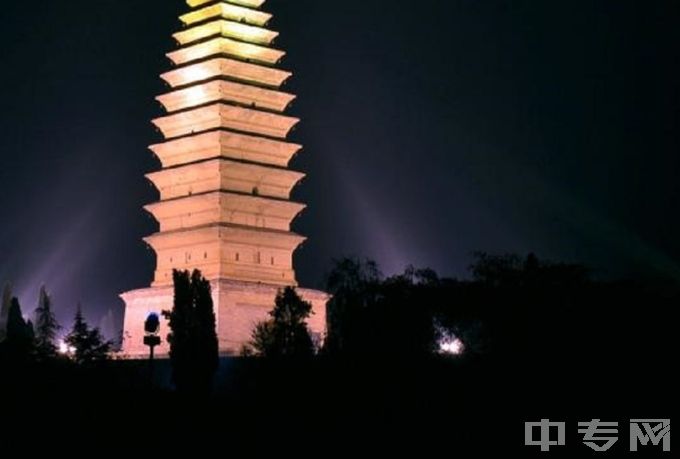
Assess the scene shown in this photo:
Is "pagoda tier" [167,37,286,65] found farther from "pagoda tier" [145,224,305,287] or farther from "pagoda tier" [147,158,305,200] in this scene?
"pagoda tier" [145,224,305,287]

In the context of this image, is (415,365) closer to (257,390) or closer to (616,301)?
(257,390)

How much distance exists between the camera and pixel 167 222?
45.1 m

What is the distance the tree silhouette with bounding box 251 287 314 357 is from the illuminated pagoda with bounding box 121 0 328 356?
6.57 feet

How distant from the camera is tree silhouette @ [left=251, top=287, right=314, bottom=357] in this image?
35750mm

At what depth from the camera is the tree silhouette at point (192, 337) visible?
3378 cm

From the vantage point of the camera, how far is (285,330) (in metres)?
37.6

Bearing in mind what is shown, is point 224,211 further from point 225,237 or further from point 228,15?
point 228,15

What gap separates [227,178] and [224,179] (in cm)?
15

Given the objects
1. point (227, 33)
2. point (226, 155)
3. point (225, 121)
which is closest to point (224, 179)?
point (226, 155)

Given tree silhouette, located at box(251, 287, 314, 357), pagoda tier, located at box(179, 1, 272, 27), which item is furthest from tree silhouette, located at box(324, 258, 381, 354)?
pagoda tier, located at box(179, 1, 272, 27)

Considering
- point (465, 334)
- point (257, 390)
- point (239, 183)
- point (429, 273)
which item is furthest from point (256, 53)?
point (257, 390)

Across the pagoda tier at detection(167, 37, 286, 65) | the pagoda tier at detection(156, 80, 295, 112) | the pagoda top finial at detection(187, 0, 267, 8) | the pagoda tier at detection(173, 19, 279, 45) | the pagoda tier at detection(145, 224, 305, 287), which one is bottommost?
the pagoda tier at detection(145, 224, 305, 287)

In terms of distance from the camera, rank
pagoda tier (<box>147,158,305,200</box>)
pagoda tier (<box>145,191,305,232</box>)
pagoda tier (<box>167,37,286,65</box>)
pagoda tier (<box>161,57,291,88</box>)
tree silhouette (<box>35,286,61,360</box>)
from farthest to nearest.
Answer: tree silhouette (<box>35,286,61,360</box>), pagoda tier (<box>167,37,286,65</box>), pagoda tier (<box>161,57,291,88</box>), pagoda tier (<box>147,158,305,200</box>), pagoda tier (<box>145,191,305,232</box>)

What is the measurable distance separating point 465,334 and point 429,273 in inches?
130
